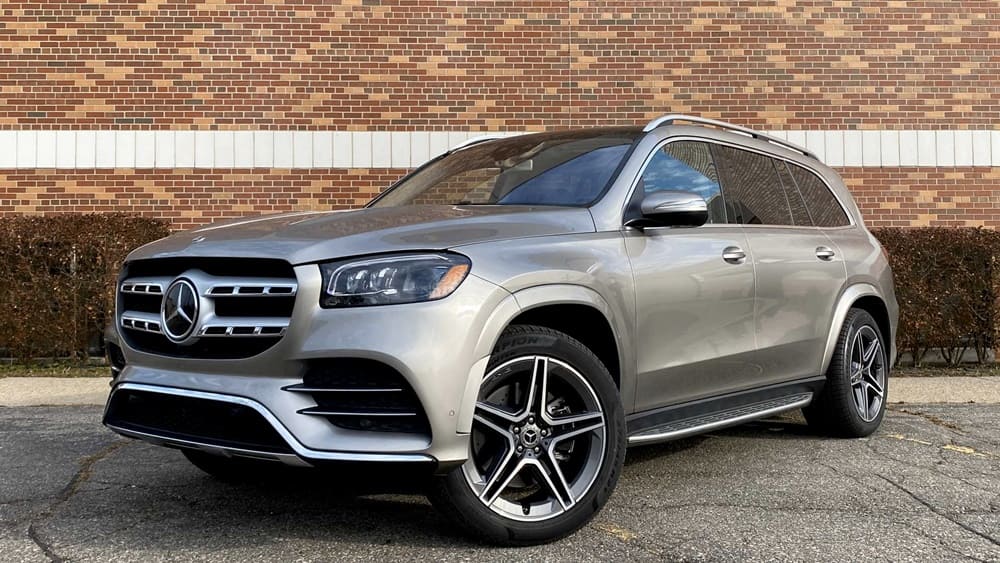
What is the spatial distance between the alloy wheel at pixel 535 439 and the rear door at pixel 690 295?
0.49 m

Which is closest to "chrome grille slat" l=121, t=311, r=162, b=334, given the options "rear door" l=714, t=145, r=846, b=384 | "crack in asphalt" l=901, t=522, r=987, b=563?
"rear door" l=714, t=145, r=846, b=384

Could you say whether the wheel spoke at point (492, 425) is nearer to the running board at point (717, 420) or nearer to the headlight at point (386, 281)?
the headlight at point (386, 281)

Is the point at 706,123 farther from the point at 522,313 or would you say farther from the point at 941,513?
the point at 941,513

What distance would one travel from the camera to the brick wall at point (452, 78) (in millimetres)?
9633

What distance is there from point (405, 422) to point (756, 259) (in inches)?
90.1

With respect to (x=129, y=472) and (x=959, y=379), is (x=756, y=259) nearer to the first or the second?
(x=129, y=472)

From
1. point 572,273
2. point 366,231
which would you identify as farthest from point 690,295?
point 366,231

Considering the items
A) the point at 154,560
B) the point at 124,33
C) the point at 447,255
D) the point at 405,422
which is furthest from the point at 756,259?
the point at 124,33

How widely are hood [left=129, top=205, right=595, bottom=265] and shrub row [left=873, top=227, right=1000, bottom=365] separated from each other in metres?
5.72

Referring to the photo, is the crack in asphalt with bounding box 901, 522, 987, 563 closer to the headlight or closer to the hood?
the hood

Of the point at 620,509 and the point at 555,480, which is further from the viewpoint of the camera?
the point at 620,509

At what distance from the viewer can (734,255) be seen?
14.3ft

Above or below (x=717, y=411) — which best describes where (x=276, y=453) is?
above

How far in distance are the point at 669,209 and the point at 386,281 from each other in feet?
4.41
